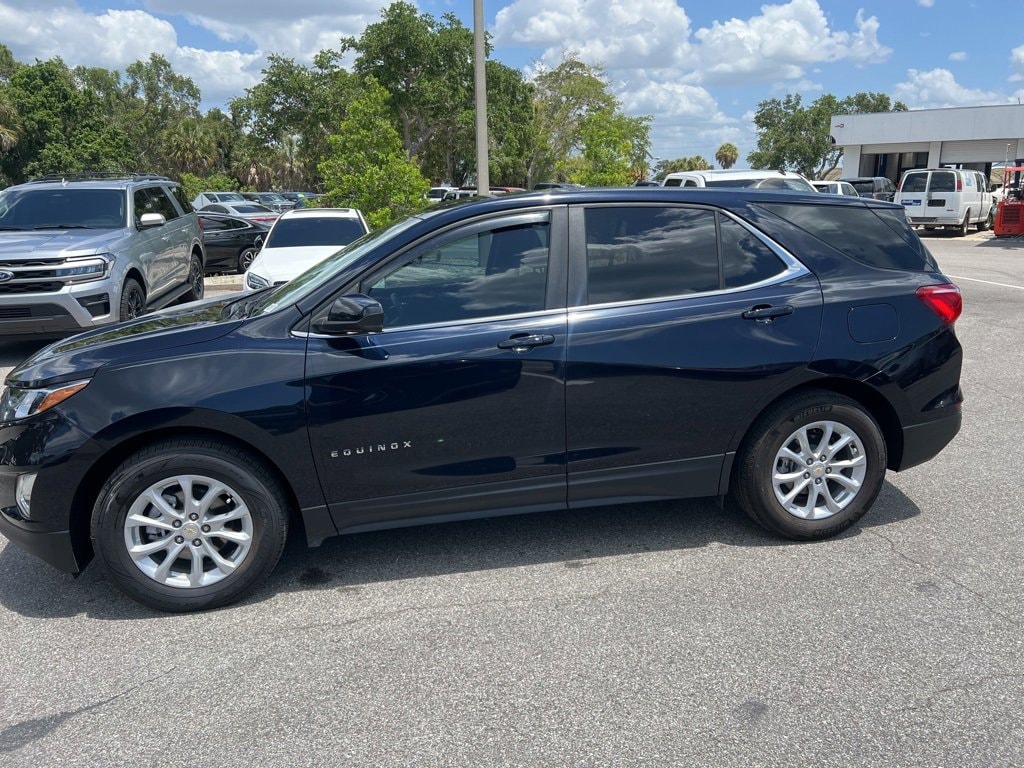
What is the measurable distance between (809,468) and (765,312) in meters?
0.84

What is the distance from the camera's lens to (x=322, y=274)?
4180 mm

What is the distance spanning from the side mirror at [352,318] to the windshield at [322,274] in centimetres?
26

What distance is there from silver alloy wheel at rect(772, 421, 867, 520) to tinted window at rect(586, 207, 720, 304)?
3.01ft

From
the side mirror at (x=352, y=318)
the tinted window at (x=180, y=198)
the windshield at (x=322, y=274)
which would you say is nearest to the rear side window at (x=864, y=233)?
the windshield at (x=322, y=274)

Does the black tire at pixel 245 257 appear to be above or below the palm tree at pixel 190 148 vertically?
below

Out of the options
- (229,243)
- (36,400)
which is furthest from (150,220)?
(229,243)

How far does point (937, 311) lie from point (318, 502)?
3.27 m

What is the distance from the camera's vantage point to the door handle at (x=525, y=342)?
3744 millimetres

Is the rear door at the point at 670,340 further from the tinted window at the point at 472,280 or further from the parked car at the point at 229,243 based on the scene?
the parked car at the point at 229,243

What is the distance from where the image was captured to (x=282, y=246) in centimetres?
1098

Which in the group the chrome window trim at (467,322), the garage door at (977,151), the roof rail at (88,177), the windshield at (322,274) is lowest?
the chrome window trim at (467,322)

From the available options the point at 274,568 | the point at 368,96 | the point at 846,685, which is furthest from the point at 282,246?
the point at 846,685

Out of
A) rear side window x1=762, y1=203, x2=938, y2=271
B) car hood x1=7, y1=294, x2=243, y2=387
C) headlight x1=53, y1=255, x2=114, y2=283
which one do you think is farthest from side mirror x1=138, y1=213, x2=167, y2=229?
rear side window x1=762, y1=203, x2=938, y2=271

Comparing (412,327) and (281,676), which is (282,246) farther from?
(281,676)
